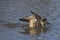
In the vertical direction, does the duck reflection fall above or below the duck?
below

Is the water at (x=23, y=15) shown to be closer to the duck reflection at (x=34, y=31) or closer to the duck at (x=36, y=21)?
the duck reflection at (x=34, y=31)

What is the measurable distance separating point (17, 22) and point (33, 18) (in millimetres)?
679

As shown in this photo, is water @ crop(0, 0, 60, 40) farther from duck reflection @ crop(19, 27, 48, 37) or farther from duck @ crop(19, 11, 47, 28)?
duck @ crop(19, 11, 47, 28)

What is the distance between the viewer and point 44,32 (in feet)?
30.7

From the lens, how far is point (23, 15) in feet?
36.0

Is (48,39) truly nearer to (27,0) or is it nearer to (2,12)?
(2,12)

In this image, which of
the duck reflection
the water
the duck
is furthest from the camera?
→ the duck

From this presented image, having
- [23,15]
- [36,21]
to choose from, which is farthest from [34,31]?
[23,15]

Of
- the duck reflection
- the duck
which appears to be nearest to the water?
→ the duck reflection

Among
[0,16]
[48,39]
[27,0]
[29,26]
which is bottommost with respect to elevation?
[48,39]

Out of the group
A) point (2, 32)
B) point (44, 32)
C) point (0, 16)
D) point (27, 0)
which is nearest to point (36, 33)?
point (44, 32)

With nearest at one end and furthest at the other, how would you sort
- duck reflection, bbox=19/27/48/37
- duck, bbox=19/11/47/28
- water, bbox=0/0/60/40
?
water, bbox=0/0/60/40, duck reflection, bbox=19/27/48/37, duck, bbox=19/11/47/28

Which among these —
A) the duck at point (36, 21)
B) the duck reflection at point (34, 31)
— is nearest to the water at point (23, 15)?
the duck reflection at point (34, 31)

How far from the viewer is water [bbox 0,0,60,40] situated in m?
8.97
